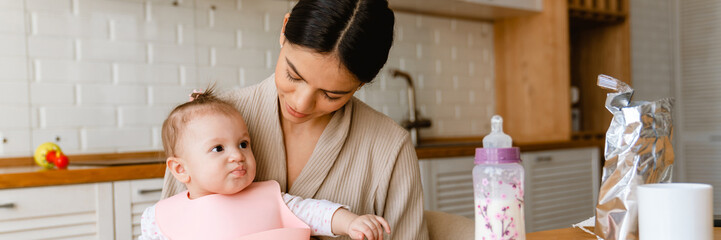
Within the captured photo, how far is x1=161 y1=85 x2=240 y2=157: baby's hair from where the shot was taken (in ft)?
4.68

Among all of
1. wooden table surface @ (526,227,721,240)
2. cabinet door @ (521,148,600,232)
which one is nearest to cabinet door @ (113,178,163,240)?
wooden table surface @ (526,227,721,240)

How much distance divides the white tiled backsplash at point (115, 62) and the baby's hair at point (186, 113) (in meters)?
0.86

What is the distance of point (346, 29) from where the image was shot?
4.00 feet

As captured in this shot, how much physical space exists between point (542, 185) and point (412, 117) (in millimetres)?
858

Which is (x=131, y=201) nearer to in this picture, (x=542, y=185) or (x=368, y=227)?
(x=368, y=227)

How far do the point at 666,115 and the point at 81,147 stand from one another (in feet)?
7.73

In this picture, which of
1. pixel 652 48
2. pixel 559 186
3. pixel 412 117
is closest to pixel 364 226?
pixel 412 117

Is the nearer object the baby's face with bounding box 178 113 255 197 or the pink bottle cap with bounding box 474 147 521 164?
the pink bottle cap with bounding box 474 147 521 164

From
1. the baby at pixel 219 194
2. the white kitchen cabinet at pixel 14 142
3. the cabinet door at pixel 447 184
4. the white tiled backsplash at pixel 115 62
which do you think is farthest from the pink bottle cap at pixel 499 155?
the white kitchen cabinet at pixel 14 142

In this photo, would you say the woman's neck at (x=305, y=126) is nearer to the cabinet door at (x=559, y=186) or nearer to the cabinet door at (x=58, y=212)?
the cabinet door at (x=58, y=212)

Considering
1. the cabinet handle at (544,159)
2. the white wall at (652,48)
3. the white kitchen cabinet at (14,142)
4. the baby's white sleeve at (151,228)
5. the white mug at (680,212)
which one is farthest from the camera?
the white wall at (652,48)

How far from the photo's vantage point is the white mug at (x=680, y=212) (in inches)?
34.5

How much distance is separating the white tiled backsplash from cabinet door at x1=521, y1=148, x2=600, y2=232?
1.48 metres

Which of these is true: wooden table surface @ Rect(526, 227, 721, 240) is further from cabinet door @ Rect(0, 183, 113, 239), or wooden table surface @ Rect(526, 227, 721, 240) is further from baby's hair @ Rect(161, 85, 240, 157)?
cabinet door @ Rect(0, 183, 113, 239)
